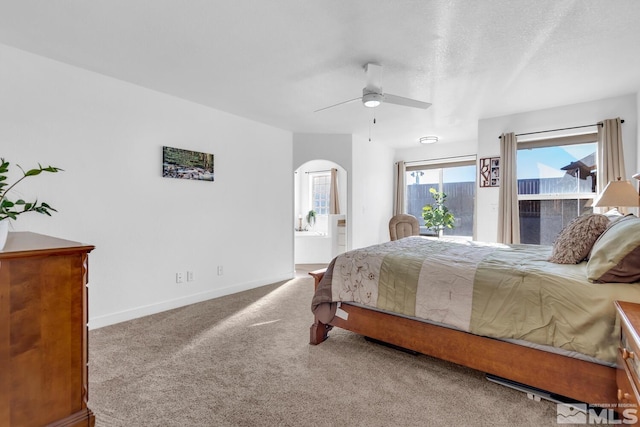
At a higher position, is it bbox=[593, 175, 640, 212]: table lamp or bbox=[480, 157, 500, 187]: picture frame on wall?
bbox=[480, 157, 500, 187]: picture frame on wall

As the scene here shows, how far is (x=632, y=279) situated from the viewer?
153 cm

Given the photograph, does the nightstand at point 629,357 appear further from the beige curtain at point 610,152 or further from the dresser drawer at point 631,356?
the beige curtain at point 610,152

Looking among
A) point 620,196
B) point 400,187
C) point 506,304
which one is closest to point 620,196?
point 620,196

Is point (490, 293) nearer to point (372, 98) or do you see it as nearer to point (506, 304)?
point (506, 304)

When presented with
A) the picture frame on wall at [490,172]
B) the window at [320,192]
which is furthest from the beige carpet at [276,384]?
the window at [320,192]

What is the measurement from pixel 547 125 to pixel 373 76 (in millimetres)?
2811

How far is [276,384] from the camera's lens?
1.97 m

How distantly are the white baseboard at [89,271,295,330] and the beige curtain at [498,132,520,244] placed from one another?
3.46m

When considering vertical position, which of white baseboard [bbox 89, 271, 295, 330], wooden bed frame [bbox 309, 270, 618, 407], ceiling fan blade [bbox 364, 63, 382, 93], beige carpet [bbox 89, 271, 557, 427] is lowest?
beige carpet [bbox 89, 271, 557, 427]

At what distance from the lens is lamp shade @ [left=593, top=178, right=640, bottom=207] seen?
107 inches

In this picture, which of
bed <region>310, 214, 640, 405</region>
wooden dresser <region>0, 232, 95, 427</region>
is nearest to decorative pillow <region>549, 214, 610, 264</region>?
bed <region>310, 214, 640, 405</region>

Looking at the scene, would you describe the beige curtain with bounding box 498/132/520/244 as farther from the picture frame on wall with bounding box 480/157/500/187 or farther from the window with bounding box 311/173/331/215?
the window with bounding box 311/173/331/215

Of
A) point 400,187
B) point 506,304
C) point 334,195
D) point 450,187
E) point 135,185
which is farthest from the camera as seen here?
point 334,195

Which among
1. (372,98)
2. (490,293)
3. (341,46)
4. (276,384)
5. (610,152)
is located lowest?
(276,384)
